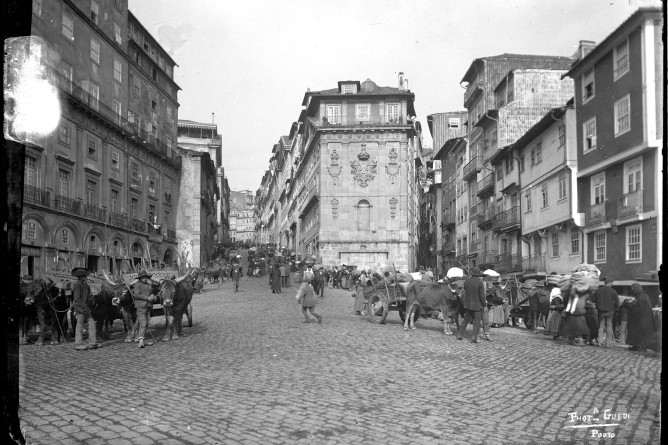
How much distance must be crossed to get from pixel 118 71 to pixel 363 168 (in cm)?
4793

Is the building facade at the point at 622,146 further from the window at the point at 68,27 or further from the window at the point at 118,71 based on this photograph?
the window at the point at 118,71

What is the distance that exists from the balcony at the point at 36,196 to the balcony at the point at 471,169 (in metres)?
34.2

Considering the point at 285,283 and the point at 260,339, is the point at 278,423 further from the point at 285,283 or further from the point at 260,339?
the point at 285,283

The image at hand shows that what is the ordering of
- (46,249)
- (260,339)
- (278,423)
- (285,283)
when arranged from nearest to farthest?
(278,423)
(46,249)
(260,339)
(285,283)

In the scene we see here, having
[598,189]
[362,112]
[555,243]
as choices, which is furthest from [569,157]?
[362,112]

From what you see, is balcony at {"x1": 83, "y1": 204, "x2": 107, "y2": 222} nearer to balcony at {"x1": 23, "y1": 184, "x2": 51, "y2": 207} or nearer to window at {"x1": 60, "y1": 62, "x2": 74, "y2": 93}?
balcony at {"x1": 23, "y1": 184, "x2": 51, "y2": 207}

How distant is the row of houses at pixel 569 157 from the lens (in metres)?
8.30

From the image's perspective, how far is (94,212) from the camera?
7102 mm

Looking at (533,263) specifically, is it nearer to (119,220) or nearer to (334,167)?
(119,220)

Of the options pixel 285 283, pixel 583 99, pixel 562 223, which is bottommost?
pixel 285 283

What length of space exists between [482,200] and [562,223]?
20211 millimetres

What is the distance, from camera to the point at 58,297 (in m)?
13.8

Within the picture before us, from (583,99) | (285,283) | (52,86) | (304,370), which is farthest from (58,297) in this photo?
(285,283)

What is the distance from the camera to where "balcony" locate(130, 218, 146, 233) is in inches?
318
